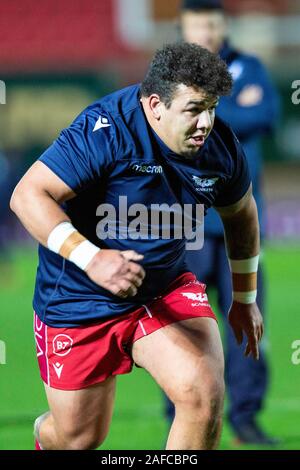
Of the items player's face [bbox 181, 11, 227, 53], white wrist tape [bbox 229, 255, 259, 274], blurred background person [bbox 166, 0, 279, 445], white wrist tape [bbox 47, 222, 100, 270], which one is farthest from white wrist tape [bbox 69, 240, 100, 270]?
player's face [bbox 181, 11, 227, 53]

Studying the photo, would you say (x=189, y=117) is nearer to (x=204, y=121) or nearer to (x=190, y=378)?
(x=204, y=121)

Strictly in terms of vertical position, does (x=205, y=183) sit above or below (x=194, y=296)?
above

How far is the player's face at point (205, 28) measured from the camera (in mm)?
6695

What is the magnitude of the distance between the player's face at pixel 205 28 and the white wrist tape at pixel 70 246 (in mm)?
2659

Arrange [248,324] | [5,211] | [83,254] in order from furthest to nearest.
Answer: [5,211] → [248,324] → [83,254]

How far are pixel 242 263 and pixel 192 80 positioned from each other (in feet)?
4.05

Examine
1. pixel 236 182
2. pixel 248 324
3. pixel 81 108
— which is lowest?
pixel 81 108

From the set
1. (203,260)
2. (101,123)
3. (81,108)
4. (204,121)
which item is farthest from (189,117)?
(81,108)

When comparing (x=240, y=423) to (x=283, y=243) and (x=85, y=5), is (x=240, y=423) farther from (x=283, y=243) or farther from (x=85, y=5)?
(x=85, y=5)

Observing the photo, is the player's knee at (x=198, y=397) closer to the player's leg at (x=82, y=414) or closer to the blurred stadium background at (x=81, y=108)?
the player's leg at (x=82, y=414)

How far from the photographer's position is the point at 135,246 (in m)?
4.83

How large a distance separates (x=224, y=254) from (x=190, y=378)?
7.45ft

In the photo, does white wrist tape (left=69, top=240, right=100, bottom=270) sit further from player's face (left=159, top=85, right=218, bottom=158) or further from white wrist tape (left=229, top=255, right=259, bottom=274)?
white wrist tape (left=229, top=255, right=259, bottom=274)

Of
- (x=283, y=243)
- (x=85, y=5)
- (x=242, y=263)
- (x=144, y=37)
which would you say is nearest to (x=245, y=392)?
(x=242, y=263)
